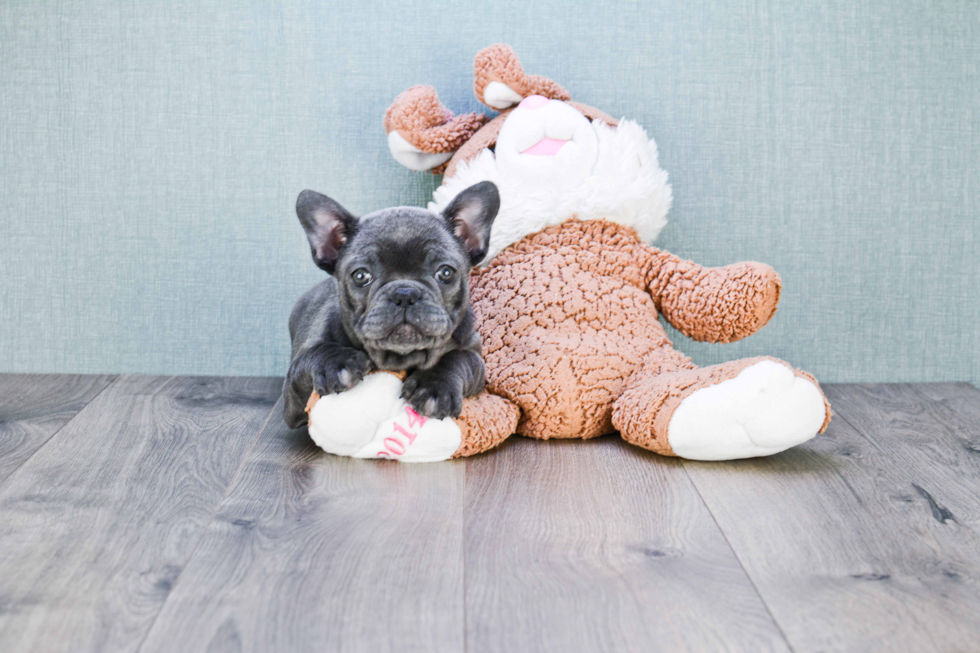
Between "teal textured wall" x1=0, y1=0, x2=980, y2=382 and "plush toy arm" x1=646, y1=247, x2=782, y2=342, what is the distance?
32 cm

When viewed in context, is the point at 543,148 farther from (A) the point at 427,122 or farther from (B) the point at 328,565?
(B) the point at 328,565

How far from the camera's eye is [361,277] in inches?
50.2

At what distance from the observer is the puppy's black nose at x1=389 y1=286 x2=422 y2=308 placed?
3.97 feet

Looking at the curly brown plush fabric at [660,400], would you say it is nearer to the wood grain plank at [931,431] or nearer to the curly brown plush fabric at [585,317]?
the curly brown plush fabric at [585,317]

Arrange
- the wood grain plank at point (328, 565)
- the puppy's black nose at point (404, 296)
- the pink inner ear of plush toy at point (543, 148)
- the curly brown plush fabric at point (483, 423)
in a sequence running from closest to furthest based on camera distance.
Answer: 1. the wood grain plank at point (328, 565)
2. the puppy's black nose at point (404, 296)
3. the curly brown plush fabric at point (483, 423)
4. the pink inner ear of plush toy at point (543, 148)

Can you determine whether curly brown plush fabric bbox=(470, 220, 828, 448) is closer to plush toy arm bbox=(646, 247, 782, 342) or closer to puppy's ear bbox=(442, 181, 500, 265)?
plush toy arm bbox=(646, 247, 782, 342)

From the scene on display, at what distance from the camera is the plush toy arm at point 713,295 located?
4.69 ft

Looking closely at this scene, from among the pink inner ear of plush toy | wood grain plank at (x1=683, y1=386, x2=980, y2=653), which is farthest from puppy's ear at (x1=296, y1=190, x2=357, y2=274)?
wood grain plank at (x1=683, y1=386, x2=980, y2=653)

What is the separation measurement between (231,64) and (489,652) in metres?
1.47

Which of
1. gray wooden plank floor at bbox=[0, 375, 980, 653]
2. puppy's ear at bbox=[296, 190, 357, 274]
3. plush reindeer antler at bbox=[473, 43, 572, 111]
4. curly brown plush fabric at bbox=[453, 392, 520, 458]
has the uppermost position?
plush reindeer antler at bbox=[473, 43, 572, 111]

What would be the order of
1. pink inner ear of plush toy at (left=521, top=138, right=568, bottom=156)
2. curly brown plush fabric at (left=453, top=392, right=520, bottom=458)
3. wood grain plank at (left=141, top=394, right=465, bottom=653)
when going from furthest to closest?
pink inner ear of plush toy at (left=521, top=138, right=568, bottom=156) → curly brown plush fabric at (left=453, top=392, right=520, bottom=458) → wood grain plank at (left=141, top=394, right=465, bottom=653)

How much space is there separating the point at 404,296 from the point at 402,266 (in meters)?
0.08

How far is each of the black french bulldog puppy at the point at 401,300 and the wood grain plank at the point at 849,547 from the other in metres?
0.44

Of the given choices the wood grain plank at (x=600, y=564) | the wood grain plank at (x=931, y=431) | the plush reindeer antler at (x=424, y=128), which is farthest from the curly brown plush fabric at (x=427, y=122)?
the wood grain plank at (x=931, y=431)
